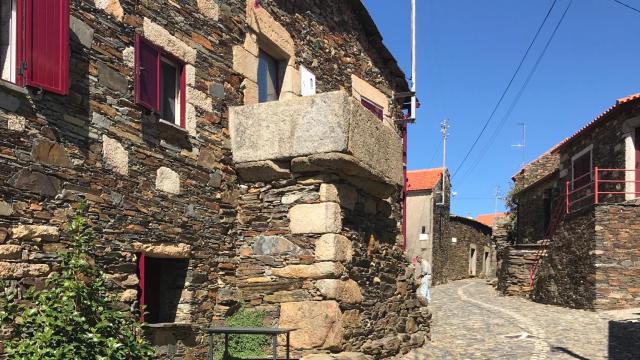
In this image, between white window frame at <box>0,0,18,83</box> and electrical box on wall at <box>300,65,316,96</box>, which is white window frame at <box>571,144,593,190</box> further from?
white window frame at <box>0,0,18,83</box>

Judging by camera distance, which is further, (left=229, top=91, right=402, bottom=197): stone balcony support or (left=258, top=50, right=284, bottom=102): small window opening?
(left=258, top=50, right=284, bottom=102): small window opening

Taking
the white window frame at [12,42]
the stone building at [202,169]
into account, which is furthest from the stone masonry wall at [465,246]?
the white window frame at [12,42]

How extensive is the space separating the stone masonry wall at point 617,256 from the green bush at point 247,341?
10.1m

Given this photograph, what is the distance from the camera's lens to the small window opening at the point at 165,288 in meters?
6.18

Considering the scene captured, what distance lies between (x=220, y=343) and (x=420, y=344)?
3829mm

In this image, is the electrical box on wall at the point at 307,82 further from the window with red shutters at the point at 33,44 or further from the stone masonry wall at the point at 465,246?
the stone masonry wall at the point at 465,246

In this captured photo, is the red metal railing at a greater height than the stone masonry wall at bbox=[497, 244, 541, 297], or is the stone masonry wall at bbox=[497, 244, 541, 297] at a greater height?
the red metal railing

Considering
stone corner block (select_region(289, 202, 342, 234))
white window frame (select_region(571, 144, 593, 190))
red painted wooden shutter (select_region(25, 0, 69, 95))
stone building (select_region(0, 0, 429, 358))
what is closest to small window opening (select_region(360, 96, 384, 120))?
stone building (select_region(0, 0, 429, 358))

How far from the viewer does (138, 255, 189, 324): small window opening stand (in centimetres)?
618

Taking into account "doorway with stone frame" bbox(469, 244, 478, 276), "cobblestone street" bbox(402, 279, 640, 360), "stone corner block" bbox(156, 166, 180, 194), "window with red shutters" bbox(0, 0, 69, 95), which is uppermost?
"window with red shutters" bbox(0, 0, 69, 95)

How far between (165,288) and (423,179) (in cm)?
2286

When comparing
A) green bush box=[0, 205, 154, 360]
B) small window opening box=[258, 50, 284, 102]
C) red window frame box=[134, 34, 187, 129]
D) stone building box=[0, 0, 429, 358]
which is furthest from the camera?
small window opening box=[258, 50, 284, 102]

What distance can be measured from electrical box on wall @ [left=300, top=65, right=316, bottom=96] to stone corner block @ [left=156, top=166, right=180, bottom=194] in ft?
8.84

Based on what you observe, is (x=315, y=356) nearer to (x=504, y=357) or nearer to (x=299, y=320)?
(x=299, y=320)
